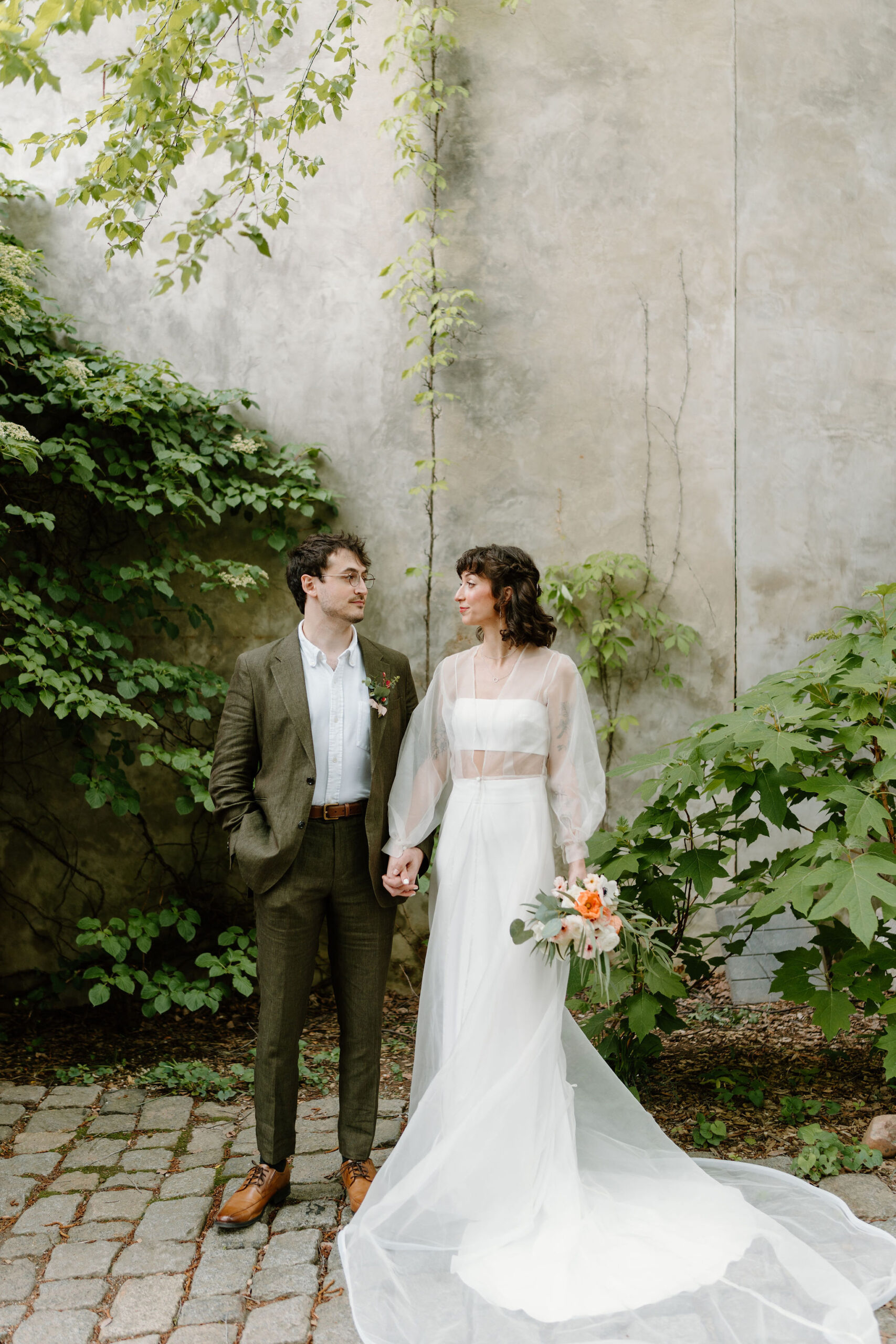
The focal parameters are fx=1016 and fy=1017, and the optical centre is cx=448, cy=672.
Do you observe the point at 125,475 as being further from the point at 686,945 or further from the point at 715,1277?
the point at 715,1277

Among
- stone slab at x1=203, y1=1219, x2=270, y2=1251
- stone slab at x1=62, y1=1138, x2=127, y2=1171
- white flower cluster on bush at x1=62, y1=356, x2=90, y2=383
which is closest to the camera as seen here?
stone slab at x1=203, y1=1219, x2=270, y2=1251

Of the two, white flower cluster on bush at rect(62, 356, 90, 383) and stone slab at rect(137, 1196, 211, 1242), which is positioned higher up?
white flower cluster on bush at rect(62, 356, 90, 383)

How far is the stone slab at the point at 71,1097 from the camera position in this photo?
13.5ft

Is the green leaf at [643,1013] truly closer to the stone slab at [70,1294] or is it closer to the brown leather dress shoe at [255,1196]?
the brown leather dress shoe at [255,1196]

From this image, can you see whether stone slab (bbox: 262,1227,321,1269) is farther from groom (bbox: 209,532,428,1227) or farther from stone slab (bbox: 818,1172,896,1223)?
stone slab (bbox: 818,1172,896,1223)

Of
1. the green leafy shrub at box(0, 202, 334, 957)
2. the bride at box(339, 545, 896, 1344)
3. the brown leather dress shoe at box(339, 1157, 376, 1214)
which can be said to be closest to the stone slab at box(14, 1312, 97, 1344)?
the bride at box(339, 545, 896, 1344)

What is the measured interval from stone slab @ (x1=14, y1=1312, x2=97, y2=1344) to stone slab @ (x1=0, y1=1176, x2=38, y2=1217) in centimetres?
67

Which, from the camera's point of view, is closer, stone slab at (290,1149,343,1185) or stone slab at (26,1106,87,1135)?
stone slab at (290,1149,343,1185)

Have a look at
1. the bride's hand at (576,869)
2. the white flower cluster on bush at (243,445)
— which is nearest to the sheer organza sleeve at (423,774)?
the bride's hand at (576,869)

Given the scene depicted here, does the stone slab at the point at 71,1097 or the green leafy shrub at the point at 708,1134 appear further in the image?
the stone slab at the point at 71,1097

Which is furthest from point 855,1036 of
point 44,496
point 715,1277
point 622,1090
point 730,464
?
point 44,496

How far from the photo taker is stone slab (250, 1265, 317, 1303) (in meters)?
2.74

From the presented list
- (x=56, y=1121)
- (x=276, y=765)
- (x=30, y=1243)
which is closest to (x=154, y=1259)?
(x=30, y=1243)

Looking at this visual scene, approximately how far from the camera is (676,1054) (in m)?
4.36
